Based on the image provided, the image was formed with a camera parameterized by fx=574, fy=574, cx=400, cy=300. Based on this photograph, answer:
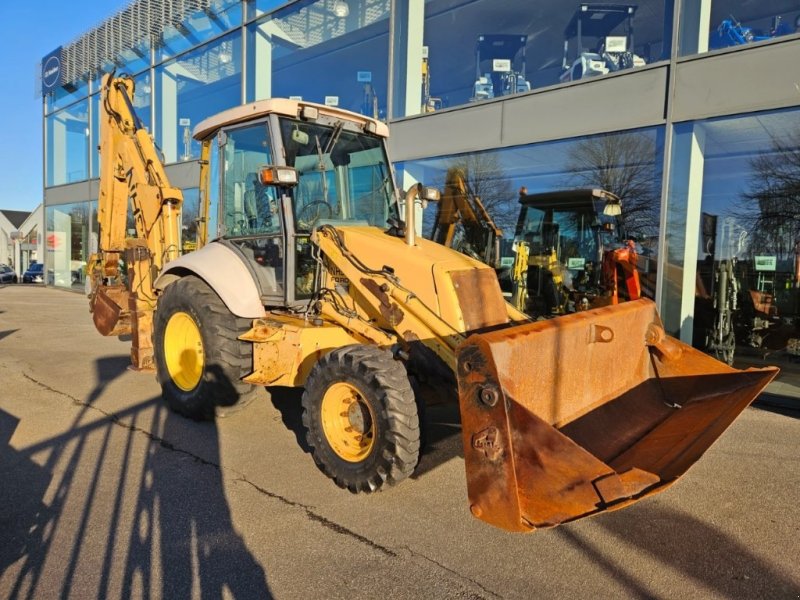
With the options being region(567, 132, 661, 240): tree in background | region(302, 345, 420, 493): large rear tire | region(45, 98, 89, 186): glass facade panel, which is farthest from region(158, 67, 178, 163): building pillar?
region(302, 345, 420, 493): large rear tire

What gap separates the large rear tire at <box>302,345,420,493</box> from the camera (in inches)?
135

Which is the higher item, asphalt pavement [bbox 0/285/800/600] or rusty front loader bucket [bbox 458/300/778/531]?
rusty front loader bucket [bbox 458/300/778/531]

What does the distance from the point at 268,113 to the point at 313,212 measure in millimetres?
884

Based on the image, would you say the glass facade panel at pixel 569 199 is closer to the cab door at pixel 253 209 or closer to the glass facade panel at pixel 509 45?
the glass facade panel at pixel 509 45

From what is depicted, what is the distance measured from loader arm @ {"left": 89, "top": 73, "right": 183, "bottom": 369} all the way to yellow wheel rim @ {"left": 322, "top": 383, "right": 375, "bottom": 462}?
3448 mm

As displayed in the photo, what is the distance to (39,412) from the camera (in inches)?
216

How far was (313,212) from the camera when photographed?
482 centimetres

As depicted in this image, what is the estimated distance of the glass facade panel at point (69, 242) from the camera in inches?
781

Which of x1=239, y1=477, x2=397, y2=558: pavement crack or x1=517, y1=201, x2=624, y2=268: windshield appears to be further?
x1=517, y1=201, x2=624, y2=268: windshield

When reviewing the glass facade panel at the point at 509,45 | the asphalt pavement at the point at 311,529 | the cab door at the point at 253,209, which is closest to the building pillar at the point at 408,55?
the glass facade panel at the point at 509,45

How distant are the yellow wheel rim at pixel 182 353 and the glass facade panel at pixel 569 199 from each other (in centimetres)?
526

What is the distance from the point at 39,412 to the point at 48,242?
20410mm

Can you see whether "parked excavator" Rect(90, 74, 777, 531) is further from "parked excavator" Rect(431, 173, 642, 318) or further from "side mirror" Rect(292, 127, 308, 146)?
"parked excavator" Rect(431, 173, 642, 318)

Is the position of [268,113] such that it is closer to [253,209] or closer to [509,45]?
[253,209]
